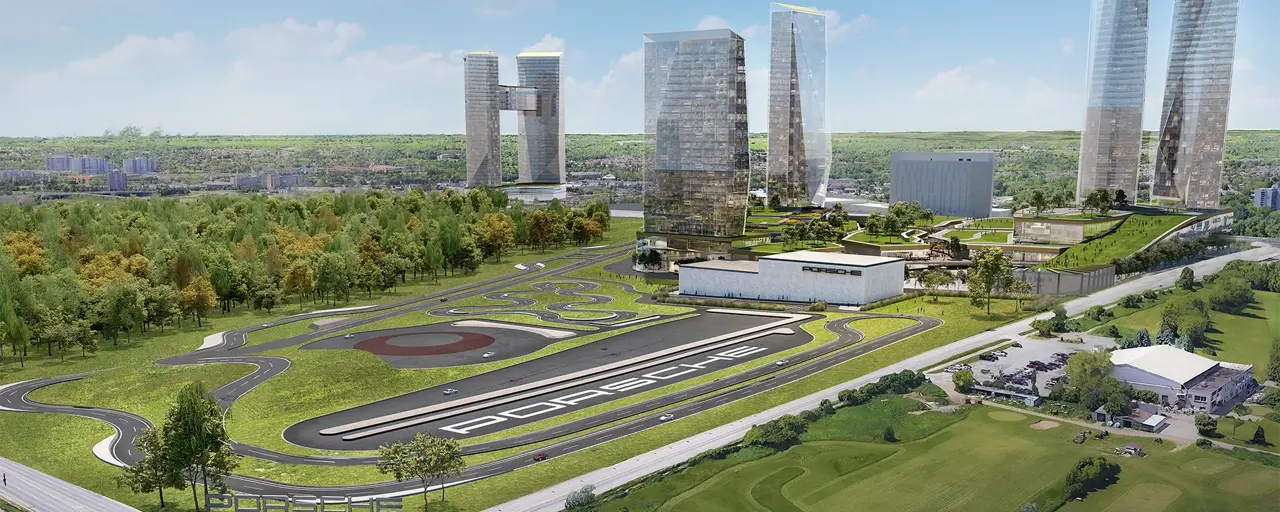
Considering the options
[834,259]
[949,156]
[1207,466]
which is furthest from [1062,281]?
[949,156]

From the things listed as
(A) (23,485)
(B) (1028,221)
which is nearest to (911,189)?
(B) (1028,221)

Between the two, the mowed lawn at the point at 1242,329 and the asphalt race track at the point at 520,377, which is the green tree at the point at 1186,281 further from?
the asphalt race track at the point at 520,377

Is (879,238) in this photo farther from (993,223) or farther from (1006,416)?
(1006,416)

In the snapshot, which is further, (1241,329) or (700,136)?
(700,136)

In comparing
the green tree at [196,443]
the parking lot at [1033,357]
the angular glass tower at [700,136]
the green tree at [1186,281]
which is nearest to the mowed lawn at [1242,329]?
the green tree at [1186,281]

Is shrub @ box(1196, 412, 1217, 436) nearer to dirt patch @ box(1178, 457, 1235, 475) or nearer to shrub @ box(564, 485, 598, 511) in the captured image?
dirt patch @ box(1178, 457, 1235, 475)

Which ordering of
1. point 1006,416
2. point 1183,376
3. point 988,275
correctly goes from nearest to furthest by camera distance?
point 1006,416
point 1183,376
point 988,275

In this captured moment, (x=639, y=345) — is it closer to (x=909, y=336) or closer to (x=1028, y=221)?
(x=909, y=336)
